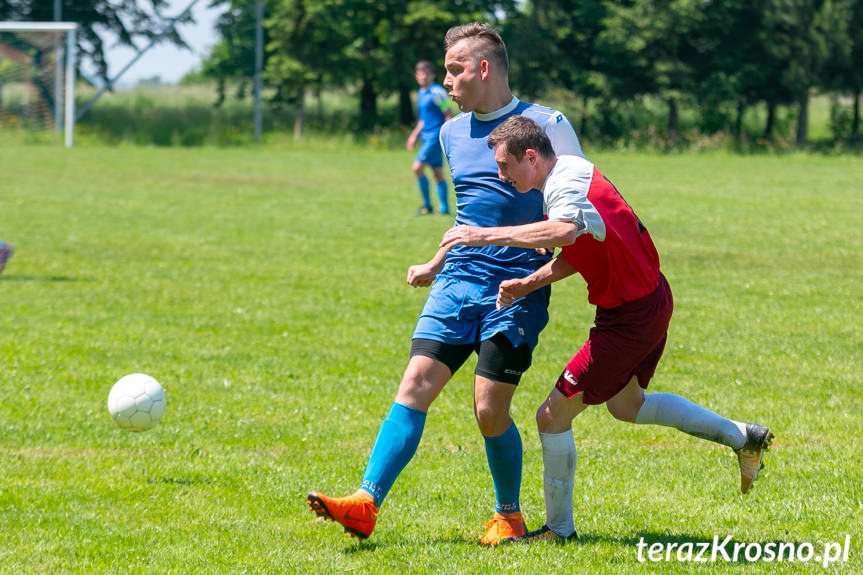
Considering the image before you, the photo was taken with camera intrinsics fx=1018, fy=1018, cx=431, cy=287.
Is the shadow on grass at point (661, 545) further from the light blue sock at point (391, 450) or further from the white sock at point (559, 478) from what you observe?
the light blue sock at point (391, 450)

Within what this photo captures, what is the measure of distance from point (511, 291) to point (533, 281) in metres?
0.10

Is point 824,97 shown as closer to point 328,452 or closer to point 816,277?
point 816,277

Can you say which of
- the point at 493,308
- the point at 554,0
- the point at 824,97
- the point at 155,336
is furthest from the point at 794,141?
the point at 493,308

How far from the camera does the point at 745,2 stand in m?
47.1

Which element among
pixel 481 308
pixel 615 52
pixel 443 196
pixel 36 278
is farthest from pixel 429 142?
pixel 615 52

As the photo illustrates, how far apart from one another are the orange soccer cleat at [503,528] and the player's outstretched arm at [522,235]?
4.57ft

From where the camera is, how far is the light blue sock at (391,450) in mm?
4562

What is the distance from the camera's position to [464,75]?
471cm

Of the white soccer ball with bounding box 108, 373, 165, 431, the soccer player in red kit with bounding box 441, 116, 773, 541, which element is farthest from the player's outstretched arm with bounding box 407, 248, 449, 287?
the white soccer ball with bounding box 108, 373, 165, 431

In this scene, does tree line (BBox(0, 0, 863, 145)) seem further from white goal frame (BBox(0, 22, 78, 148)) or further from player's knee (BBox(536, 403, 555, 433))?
player's knee (BBox(536, 403, 555, 433))

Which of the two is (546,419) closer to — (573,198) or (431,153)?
(573,198)

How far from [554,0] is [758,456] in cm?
4448

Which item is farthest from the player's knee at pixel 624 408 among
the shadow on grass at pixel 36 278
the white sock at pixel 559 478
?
the shadow on grass at pixel 36 278

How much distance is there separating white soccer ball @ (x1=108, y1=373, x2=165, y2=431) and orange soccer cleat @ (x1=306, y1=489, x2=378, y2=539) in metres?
1.83
